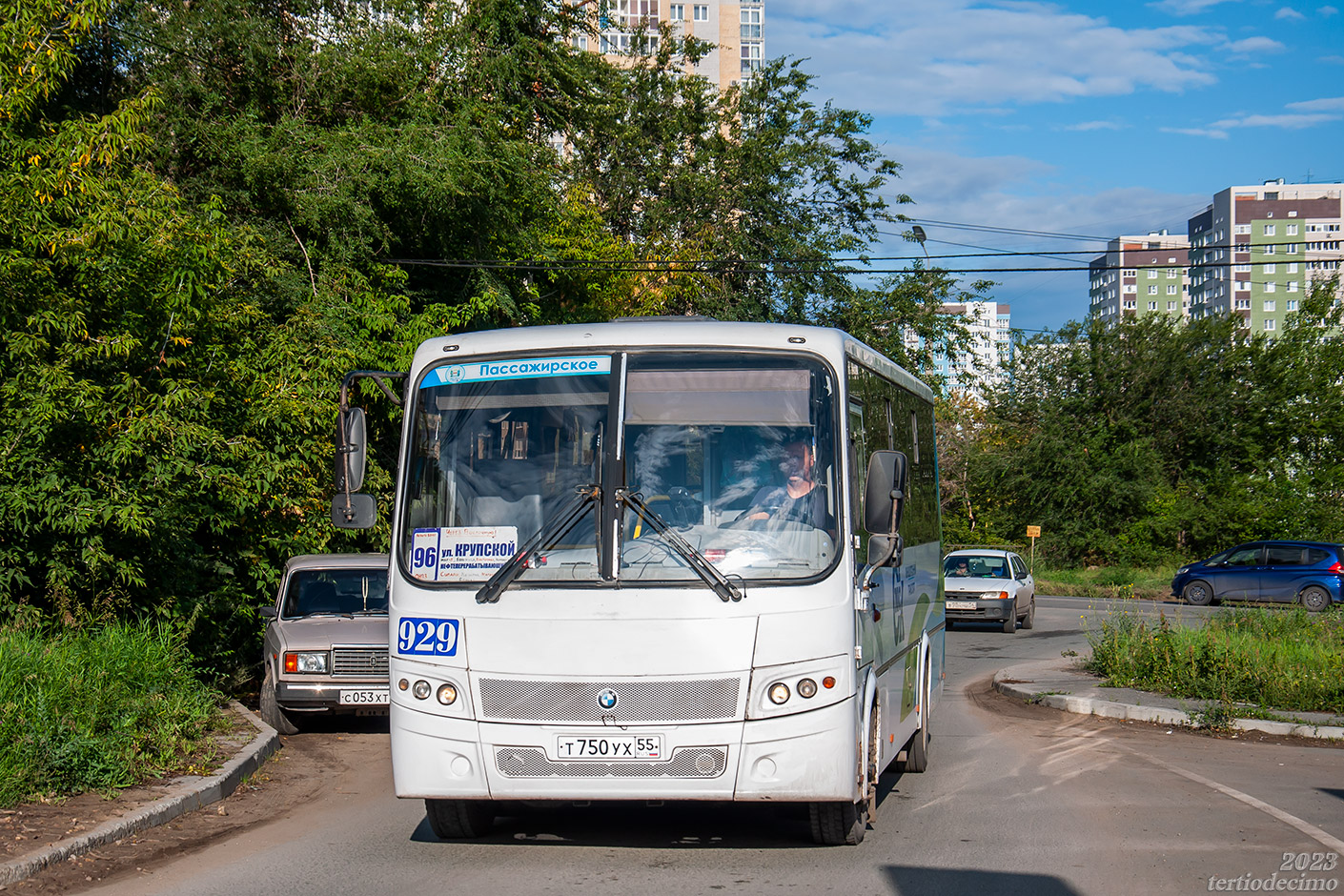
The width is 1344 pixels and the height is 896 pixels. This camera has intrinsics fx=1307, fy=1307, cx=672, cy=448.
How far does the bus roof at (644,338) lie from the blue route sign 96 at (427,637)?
1536 millimetres

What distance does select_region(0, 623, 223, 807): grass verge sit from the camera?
815cm

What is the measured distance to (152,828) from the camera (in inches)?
310

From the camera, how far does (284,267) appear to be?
734 inches

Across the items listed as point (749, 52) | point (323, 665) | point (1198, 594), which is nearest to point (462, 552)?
point (323, 665)

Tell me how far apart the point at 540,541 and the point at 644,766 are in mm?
1300

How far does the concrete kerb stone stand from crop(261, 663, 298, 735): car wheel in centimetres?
106

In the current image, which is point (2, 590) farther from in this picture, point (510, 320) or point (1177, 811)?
point (510, 320)

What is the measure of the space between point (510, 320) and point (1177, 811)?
18.1m

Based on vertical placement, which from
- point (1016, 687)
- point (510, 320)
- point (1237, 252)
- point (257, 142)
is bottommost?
point (1016, 687)

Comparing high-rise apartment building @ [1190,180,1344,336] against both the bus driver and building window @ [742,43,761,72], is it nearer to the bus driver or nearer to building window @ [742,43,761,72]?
building window @ [742,43,761,72]

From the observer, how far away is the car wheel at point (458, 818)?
747 centimetres

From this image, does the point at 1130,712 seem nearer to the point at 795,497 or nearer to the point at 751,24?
the point at 795,497

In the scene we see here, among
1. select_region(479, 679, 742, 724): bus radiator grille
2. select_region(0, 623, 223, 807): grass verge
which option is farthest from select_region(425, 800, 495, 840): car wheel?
select_region(0, 623, 223, 807): grass verge

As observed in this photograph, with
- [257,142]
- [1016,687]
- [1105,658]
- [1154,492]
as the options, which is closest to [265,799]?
[1016,687]
